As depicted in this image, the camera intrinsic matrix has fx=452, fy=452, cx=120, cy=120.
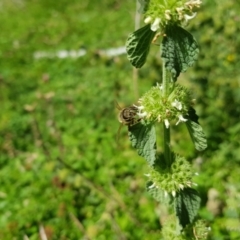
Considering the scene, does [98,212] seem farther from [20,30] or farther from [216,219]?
[20,30]

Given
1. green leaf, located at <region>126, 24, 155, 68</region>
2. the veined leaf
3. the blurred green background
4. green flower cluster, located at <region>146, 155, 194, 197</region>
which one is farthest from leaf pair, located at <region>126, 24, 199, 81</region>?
the blurred green background

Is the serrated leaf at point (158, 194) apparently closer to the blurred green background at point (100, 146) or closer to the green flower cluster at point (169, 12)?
the blurred green background at point (100, 146)

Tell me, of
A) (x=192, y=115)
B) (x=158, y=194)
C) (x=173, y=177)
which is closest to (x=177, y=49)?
(x=192, y=115)

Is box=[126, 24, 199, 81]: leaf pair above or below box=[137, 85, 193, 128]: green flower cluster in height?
above

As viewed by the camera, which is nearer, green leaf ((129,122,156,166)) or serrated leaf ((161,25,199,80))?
serrated leaf ((161,25,199,80))

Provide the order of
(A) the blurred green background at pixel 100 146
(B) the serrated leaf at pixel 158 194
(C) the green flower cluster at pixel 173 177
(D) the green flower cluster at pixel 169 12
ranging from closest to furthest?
(D) the green flower cluster at pixel 169 12
(C) the green flower cluster at pixel 173 177
(B) the serrated leaf at pixel 158 194
(A) the blurred green background at pixel 100 146

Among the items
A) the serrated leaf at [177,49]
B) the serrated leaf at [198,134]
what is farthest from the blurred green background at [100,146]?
the serrated leaf at [177,49]

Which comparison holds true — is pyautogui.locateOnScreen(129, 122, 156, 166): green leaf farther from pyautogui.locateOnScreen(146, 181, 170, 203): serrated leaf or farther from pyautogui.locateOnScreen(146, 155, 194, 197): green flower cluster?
pyautogui.locateOnScreen(146, 181, 170, 203): serrated leaf
